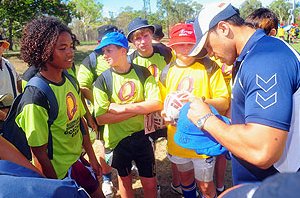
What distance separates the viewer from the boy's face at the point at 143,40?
150 inches

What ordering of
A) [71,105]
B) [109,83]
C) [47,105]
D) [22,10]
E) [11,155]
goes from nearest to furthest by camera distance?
[11,155] → [47,105] → [71,105] → [109,83] → [22,10]

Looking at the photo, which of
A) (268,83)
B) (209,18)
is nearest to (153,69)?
(209,18)

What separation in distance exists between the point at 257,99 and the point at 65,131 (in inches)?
60.7

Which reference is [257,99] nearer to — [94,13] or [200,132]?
[200,132]

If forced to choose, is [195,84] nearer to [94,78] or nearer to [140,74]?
[140,74]

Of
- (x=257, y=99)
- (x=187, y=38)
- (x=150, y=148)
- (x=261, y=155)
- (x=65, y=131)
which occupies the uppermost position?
(x=187, y=38)

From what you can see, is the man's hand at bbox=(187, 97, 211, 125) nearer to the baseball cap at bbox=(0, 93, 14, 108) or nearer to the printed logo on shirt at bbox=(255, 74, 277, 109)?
the printed logo on shirt at bbox=(255, 74, 277, 109)

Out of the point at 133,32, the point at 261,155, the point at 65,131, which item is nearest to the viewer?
the point at 261,155

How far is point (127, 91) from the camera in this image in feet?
9.71

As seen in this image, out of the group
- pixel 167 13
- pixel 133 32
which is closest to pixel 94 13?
pixel 167 13

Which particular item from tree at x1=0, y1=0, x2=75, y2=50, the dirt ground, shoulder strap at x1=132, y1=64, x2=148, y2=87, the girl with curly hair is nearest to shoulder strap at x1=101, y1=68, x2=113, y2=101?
shoulder strap at x1=132, y1=64, x2=148, y2=87

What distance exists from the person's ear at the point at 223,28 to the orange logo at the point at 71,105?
1314mm

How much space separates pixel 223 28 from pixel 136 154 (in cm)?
171

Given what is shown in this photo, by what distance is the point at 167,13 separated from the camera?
7006 centimetres
